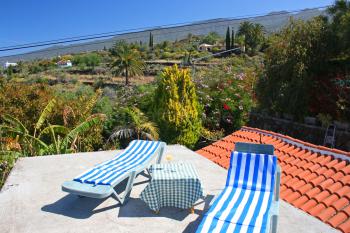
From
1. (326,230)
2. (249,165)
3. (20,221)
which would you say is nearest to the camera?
(326,230)

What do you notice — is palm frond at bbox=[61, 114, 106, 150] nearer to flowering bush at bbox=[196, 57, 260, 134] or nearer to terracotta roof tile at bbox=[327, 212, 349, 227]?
flowering bush at bbox=[196, 57, 260, 134]

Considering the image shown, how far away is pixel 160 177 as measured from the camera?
5230 mm

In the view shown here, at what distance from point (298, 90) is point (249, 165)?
5.91 m

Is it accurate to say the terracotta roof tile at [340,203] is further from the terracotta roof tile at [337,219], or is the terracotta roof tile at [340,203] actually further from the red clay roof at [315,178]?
the terracotta roof tile at [337,219]

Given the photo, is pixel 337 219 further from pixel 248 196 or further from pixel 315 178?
pixel 315 178

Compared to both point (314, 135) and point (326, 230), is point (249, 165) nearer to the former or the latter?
point (326, 230)

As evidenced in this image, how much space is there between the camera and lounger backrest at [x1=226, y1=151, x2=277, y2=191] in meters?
5.21

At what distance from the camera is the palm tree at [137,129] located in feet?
34.3

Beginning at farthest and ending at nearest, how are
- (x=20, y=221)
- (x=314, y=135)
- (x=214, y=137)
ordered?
(x=214, y=137)
(x=314, y=135)
(x=20, y=221)

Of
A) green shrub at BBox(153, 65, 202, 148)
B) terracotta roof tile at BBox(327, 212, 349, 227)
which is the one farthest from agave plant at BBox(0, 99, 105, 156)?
terracotta roof tile at BBox(327, 212, 349, 227)

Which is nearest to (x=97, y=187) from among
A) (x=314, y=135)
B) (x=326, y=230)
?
(x=326, y=230)

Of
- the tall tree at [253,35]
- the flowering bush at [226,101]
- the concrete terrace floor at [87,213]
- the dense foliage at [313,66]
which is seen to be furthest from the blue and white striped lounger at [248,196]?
the tall tree at [253,35]

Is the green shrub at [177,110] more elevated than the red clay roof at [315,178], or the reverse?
the green shrub at [177,110]

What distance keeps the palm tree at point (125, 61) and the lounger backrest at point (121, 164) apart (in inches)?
1425
